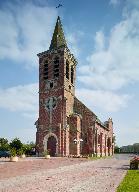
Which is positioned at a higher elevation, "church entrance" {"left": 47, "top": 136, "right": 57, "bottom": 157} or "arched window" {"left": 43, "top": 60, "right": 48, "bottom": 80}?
"arched window" {"left": 43, "top": 60, "right": 48, "bottom": 80}

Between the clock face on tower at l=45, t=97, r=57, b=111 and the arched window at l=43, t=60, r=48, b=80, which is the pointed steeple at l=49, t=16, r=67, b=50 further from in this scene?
the clock face on tower at l=45, t=97, r=57, b=111

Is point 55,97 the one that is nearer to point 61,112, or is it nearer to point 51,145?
point 61,112

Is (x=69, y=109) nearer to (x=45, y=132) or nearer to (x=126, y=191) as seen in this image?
(x=45, y=132)

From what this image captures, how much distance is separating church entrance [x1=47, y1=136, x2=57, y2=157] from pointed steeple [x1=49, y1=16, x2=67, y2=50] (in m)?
15.3

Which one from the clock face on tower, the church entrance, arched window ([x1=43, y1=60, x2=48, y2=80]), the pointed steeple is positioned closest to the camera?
the church entrance

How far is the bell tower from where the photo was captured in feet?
143

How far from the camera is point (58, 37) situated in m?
49.0

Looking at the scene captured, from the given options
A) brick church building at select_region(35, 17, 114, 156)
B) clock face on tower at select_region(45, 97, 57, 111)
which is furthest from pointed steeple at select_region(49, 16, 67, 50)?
clock face on tower at select_region(45, 97, 57, 111)

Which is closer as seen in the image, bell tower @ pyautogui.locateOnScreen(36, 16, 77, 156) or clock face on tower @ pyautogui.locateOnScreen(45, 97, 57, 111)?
bell tower @ pyautogui.locateOnScreen(36, 16, 77, 156)

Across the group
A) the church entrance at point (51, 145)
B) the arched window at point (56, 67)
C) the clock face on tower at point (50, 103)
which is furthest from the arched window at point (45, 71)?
the church entrance at point (51, 145)

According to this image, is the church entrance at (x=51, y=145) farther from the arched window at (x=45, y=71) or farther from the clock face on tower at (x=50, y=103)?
the arched window at (x=45, y=71)

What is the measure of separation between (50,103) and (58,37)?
468 inches

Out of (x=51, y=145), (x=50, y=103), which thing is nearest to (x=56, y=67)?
(x=50, y=103)

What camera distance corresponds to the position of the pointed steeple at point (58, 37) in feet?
158
